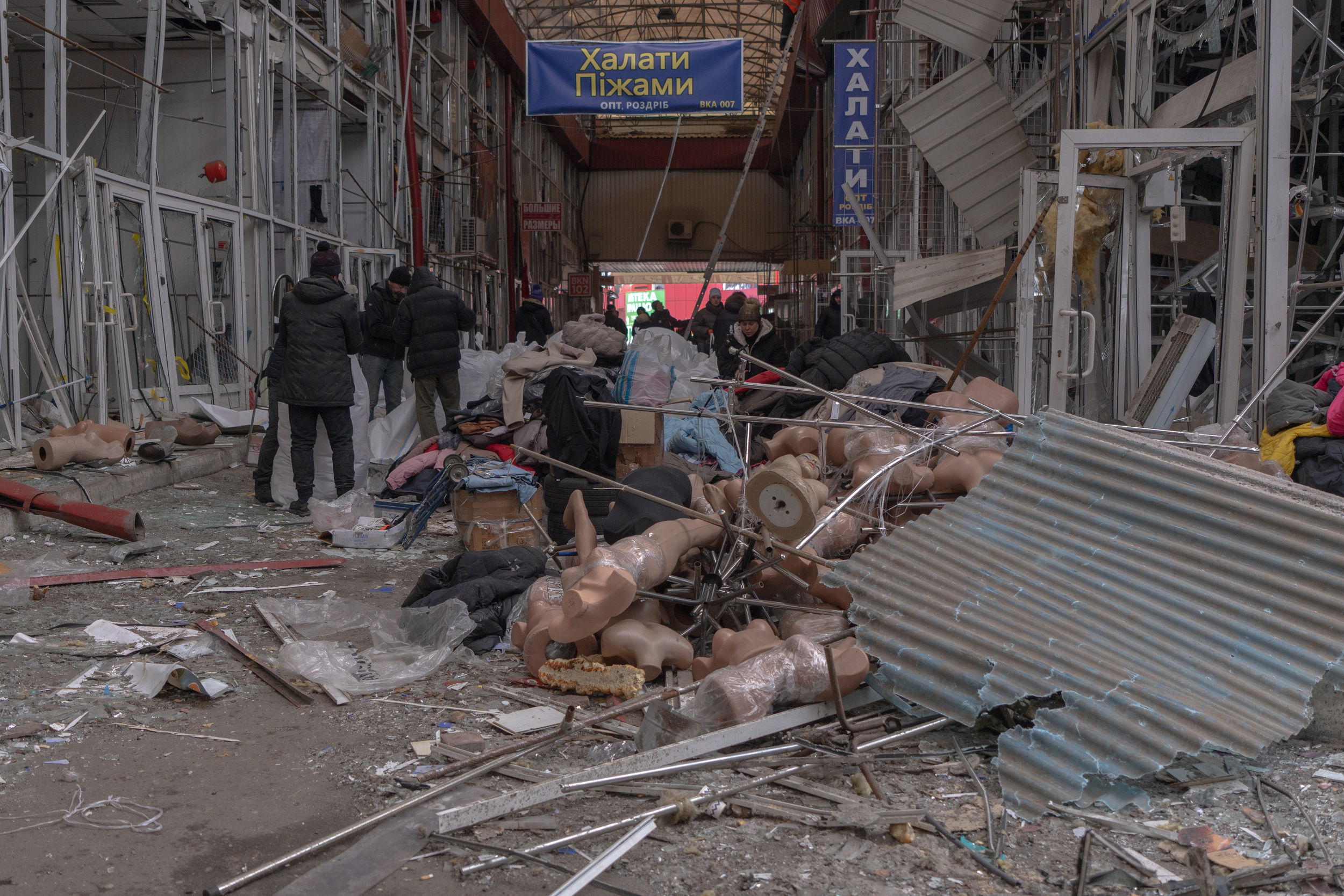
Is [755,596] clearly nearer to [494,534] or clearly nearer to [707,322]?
[494,534]

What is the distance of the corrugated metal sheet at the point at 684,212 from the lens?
35.2 m

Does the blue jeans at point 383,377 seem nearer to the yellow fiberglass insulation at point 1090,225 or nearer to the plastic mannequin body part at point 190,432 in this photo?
the plastic mannequin body part at point 190,432

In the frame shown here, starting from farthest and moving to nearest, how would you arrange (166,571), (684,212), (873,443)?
(684,212) < (166,571) < (873,443)

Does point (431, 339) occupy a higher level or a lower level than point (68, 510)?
higher

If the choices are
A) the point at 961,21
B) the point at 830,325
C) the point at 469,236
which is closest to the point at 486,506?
the point at 961,21

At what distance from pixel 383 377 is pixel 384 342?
0.46m

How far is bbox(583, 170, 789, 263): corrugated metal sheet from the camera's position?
35.2 metres

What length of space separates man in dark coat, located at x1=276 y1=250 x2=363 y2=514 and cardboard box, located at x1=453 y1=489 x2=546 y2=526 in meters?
1.65

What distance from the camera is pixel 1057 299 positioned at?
6.45m

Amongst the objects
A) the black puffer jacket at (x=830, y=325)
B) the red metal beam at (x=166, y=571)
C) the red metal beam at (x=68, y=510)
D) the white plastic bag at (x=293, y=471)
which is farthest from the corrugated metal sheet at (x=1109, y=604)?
the black puffer jacket at (x=830, y=325)

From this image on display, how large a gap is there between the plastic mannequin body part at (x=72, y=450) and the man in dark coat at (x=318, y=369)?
1.42m

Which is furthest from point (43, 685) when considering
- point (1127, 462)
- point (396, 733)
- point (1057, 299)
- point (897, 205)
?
point (897, 205)

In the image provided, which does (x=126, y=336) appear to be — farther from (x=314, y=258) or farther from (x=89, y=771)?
(x=89, y=771)

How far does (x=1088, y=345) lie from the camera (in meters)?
6.39
